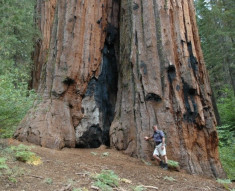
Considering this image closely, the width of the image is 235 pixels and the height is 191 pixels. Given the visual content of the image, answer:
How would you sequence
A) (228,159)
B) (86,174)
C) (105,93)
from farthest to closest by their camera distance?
(228,159) → (105,93) → (86,174)

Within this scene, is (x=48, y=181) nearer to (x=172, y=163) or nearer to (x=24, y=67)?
(x=172, y=163)

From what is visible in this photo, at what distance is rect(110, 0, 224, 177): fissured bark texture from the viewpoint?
7.95 meters

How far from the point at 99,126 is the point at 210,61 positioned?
56.6ft

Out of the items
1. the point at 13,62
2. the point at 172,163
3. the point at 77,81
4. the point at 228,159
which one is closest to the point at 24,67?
the point at 13,62

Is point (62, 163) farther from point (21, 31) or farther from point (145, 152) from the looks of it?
point (21, 31)

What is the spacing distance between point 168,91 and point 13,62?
703 cm

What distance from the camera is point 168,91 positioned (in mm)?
8281

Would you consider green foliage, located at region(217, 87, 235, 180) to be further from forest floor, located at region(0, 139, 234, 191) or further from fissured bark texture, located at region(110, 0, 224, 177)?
forest floor, located at region(0, 139, 234, 191)

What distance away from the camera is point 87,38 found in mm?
9945

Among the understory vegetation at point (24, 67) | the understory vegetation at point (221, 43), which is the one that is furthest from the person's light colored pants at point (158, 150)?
the understory vegetation at point (221, 43)

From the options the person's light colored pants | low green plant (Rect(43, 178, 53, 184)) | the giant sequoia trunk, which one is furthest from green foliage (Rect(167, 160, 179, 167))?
low green plant (Rect(43, 178, 53, 184))

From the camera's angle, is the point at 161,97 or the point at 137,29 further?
the point at 137,29

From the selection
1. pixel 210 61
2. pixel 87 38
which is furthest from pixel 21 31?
pixel 210 61

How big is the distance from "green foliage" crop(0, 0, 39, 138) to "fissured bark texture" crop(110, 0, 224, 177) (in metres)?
3.38
